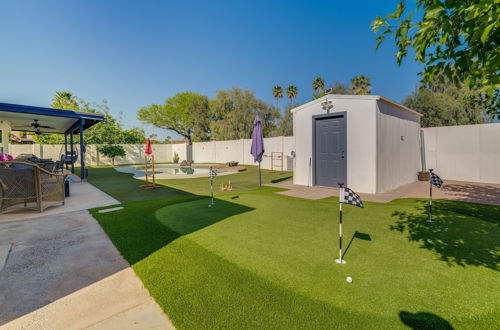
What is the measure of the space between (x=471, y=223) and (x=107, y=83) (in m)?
24.0

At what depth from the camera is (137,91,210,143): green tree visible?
33.3 meters

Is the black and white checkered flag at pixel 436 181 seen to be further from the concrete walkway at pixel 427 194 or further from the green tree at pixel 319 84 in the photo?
the green tree at pixel 319 84

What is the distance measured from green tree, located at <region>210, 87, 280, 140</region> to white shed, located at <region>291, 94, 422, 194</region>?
62.5ft

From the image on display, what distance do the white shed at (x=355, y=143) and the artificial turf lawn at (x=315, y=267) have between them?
2.43 metres

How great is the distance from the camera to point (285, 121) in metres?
27.7

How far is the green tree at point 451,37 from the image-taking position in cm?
167

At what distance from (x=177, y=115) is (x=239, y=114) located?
41.8ft

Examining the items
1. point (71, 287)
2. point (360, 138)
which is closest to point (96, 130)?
point (360, 138)

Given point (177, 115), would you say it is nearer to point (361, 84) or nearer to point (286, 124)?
point (286, 124)

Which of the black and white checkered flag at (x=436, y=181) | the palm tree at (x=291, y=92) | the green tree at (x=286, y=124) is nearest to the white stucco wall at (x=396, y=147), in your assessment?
the black and white checkered flag at (x=436, y=181)

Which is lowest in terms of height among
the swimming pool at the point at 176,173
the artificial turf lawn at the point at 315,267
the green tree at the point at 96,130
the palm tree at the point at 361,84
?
the artificial turf lawn at the point at 315,267

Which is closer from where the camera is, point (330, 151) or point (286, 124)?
point (330, 151)

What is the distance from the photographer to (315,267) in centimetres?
259

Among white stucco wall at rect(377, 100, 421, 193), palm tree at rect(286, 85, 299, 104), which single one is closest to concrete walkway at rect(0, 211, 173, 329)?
white stucco wall at rect(377, 100, 421, 193)
